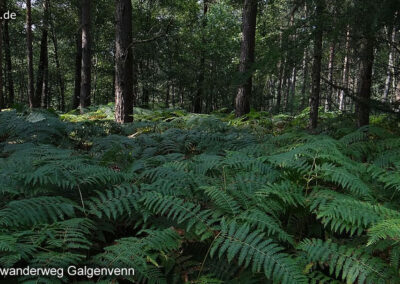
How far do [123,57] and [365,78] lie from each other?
5.45m

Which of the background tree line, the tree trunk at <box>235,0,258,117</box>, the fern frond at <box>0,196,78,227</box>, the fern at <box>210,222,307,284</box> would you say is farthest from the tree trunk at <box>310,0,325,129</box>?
the fern frond at <box>0,196,78,227</box>

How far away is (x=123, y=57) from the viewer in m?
7.45

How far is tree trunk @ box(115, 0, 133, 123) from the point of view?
7.32 m

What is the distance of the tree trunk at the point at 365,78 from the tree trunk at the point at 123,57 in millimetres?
5168

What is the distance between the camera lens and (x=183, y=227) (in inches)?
84.8

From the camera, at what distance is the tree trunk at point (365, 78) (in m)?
4.99

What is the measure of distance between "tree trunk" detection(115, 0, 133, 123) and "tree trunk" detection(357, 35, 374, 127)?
203 inches

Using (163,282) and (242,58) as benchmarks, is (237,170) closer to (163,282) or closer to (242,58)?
(163,282)

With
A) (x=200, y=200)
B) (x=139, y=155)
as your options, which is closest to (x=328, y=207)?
(x=200, y=200)

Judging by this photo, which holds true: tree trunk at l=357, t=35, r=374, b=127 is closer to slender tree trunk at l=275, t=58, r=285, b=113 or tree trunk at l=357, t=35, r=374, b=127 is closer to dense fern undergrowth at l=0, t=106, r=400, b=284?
slender tree trunk at l=275, t=58, r=285, b=113

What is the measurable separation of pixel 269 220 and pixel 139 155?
9.32 feet

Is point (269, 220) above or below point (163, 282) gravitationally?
above

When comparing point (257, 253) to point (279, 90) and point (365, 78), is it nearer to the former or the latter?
point (365, 78)

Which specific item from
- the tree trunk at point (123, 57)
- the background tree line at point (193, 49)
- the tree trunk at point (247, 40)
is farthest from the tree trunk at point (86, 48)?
the tree trunk at point (247, 40)
